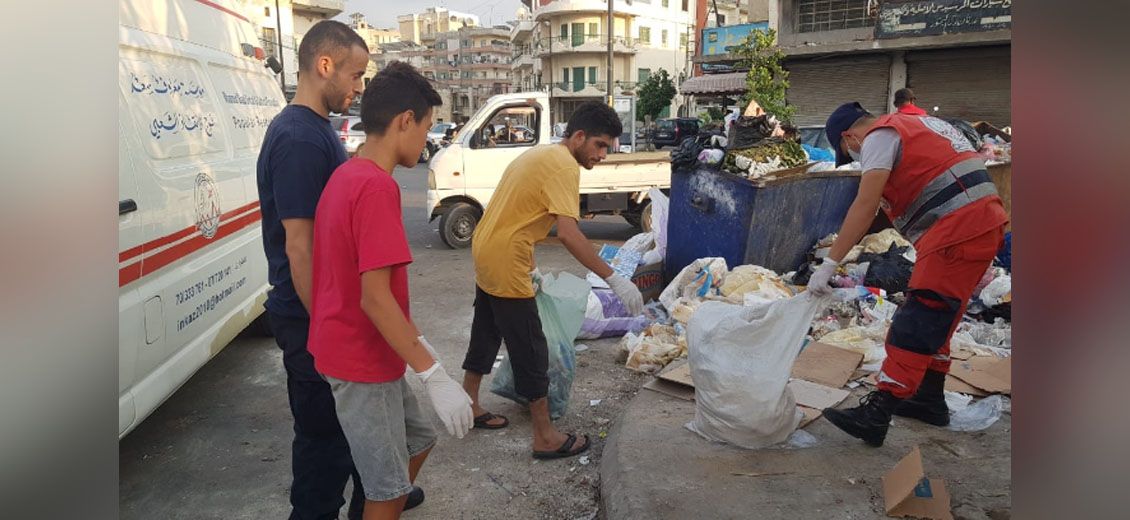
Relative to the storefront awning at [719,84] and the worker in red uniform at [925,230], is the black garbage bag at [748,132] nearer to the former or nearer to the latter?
the worker in red uniform at [925,230]

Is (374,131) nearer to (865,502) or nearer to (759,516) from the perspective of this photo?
(759,516)

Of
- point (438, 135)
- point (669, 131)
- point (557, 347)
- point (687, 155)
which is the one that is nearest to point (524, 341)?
point (557, 347)

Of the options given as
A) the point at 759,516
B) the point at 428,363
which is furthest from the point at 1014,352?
the point at 759,516

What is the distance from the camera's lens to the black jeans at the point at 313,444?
2.37m

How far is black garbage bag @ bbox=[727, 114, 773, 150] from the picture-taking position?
6.10 metres

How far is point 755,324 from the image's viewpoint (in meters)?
3.11

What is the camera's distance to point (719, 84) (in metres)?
28.4

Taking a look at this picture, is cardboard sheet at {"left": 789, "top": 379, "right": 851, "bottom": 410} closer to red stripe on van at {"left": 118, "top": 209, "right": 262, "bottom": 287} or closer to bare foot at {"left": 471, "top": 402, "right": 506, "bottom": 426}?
bare foot at {"left": 471, "top": 402, "right": 506, "bottom": 426}

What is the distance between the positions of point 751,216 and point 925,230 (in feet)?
8.12

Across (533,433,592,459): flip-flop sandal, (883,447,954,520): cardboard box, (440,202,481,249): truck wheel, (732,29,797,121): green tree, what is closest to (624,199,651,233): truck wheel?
(440,202,481,249): truck wheel

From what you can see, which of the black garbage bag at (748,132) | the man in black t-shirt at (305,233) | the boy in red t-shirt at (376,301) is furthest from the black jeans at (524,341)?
the black garbage bag at (748,132)

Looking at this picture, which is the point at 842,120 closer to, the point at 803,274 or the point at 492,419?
the point at 492,419

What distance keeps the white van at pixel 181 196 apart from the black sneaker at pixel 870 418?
9.36 ft

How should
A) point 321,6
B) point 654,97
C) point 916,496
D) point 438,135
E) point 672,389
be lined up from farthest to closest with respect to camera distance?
point 321,6 < point 654,97 < point 438,135 < point 672,389 < point 916,496
